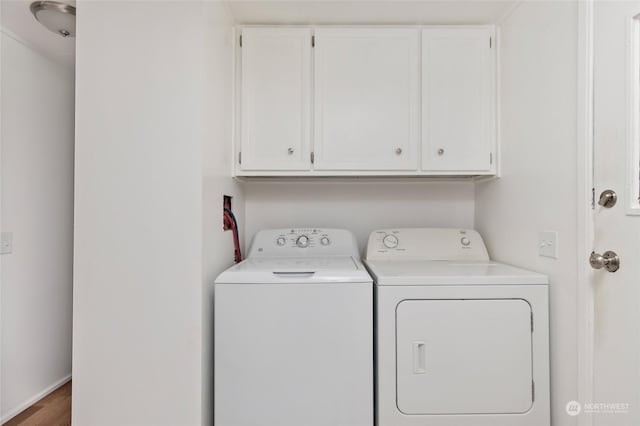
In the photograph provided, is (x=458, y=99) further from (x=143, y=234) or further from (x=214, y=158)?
(x=143, y=234)

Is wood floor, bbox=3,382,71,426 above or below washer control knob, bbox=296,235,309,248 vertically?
below

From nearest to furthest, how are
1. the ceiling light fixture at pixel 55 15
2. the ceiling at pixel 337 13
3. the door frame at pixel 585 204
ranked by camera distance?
the door frame at pixel 585 204, the ceiling light fixture at pixel 55 15, the ceiling at pixel 337 13

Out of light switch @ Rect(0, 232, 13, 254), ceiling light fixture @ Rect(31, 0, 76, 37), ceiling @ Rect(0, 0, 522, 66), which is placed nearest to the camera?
ceiling light fixture @ Rect(31, 0, 76, 37)

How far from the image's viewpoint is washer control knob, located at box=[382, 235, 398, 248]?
2025mm

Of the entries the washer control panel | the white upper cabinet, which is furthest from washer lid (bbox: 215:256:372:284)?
the white upper cabinet

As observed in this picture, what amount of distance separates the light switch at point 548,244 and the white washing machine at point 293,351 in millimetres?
796

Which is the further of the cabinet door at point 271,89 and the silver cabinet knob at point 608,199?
the cabinet door at point 271,89

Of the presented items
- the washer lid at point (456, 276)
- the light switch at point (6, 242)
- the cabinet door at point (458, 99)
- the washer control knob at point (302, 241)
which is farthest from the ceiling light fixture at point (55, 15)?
the washer lid at point (456, 276)

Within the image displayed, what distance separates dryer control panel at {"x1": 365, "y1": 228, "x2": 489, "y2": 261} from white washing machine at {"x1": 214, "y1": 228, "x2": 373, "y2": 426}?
645 millimetres

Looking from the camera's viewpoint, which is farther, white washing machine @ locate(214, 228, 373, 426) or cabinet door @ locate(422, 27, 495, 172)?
cabinet door @ locate(422, 27, 495, 172)

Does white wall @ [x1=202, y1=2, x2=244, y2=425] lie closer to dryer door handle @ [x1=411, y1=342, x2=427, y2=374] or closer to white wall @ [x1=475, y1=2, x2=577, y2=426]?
dryer door handle @ [x1=411, y1=342, x2=427, y2=374]

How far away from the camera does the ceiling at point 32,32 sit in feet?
5.38

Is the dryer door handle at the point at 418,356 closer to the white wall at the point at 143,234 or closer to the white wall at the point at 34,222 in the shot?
the white wall at the point at 143,234

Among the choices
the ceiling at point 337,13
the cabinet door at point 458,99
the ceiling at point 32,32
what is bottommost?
the cabinet door at point 458,99
